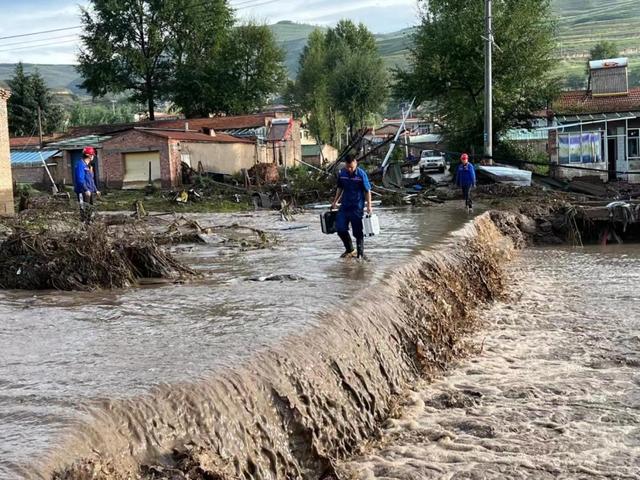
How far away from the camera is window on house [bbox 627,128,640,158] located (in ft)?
117

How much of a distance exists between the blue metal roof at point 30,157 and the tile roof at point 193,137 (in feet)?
28.5

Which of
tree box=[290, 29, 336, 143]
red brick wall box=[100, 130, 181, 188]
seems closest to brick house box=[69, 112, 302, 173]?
red brick wall box=[100, 130, 181, 188]

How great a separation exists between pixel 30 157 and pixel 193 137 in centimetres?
1206

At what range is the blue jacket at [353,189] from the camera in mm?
11977

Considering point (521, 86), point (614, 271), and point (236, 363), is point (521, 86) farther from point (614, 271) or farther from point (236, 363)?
point (236, 363)

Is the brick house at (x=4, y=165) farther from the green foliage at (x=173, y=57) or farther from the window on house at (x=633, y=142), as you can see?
the green foliage at (x=173, y=57)

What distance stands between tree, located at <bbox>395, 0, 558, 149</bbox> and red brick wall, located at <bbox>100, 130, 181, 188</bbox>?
13.6m

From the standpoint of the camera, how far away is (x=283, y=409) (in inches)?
240

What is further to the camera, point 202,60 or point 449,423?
point 202,60

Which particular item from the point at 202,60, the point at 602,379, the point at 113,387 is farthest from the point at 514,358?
the point at 202,60

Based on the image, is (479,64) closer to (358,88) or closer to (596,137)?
(596,137)

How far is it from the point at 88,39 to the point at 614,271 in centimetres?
5390

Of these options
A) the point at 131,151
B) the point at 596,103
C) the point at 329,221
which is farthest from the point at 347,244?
the point at 131,151

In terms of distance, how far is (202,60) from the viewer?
63.1 meters
